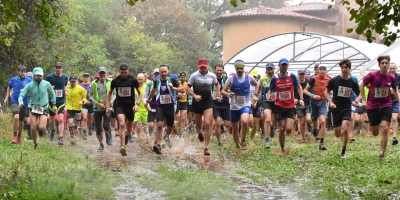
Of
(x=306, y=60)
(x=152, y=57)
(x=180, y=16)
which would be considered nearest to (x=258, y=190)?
(x=306, y=60)

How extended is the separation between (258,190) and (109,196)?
6.63 feet

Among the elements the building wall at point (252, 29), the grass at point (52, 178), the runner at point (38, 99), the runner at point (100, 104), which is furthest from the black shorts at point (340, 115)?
the building wall at point (252, 29)

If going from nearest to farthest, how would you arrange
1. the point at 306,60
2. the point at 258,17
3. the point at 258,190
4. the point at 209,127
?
the point at 258,190 < the point at 209,127 < the point at 306,60 < the point at 258,17

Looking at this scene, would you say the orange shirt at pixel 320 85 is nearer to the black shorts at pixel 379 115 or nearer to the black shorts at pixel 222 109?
the black shorts at pixel 222 109

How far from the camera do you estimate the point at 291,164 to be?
12.7 meters

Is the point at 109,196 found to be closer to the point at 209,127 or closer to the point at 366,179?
the point at 366,179

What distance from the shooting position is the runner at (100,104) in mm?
15844

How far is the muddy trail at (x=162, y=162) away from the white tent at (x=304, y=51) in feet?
57.9

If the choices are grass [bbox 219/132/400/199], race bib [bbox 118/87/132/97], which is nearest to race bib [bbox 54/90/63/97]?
race bib [bbox 118/87/132/97]

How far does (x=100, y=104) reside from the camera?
15375 mm

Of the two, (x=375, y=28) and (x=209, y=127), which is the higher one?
(x=375, y=28)

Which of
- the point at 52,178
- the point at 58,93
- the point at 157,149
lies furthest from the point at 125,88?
the point at 52,178

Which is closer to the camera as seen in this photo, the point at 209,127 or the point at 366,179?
the point at 366,179

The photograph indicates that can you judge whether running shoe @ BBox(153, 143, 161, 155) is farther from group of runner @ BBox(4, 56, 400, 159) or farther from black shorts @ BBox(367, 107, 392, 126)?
black shorts @ BBox(367, 107, 392, 126)
